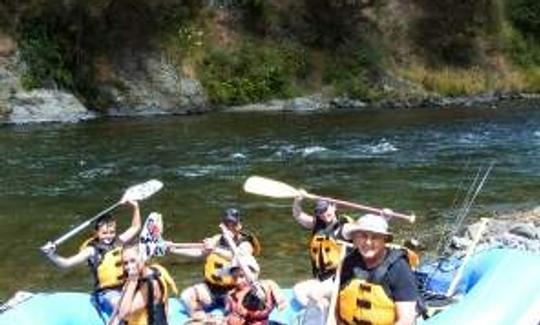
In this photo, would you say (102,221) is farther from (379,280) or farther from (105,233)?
(379,280)

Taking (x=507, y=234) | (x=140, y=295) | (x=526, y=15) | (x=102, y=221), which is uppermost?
(x=102, y=221)

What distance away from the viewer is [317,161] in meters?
16.7

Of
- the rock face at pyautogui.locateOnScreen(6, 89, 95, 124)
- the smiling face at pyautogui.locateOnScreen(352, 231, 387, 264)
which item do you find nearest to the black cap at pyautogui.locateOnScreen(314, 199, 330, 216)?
the smiling face at pyautogui.locateOnScreen(352, 231, 387, 264)

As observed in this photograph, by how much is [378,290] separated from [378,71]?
22029mm

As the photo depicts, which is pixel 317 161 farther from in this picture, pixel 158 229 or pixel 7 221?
pixel 158 229

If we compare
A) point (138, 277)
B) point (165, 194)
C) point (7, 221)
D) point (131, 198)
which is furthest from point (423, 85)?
point (138, 277)

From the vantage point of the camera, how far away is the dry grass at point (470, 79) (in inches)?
1104

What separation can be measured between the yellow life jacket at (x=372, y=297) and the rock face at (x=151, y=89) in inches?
699

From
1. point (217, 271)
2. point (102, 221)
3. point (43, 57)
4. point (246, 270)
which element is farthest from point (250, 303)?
point (43, 57)

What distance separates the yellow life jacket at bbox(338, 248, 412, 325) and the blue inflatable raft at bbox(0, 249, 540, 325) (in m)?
0.53

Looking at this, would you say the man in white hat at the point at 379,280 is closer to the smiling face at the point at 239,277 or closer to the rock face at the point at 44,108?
the smiling face at the point at 239,277

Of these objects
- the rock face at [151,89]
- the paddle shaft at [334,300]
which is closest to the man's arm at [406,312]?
the paddle shaft at [334,300]

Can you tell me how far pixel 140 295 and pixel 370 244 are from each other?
5.15 feet

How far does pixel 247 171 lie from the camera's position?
15.5 m
